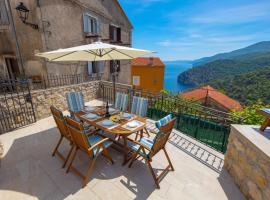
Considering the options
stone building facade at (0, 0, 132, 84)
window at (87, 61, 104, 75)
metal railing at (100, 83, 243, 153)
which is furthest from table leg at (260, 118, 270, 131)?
window at (87, 61, 104, 75)

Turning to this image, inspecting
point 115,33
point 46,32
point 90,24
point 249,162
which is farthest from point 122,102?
point 115,33

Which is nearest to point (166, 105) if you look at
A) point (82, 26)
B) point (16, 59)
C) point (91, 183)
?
point (91, 183)

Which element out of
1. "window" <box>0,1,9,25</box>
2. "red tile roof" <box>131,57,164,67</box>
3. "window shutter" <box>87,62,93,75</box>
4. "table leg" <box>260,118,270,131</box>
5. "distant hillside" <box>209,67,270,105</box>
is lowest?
"distant hillside" <box>209,67,270,105</box>

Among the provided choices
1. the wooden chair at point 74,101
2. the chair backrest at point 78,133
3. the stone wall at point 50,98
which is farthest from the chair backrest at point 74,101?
the chair backrest at point 78,133

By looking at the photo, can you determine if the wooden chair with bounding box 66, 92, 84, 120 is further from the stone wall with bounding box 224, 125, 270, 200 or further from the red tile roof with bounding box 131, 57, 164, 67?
the red tile roof with bounding box 131, 57, 164, 67

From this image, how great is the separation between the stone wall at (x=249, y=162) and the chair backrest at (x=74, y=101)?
3762 millimetres

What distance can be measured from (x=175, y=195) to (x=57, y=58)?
11.6 ft

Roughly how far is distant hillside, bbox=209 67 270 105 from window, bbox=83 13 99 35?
2189 centimetres

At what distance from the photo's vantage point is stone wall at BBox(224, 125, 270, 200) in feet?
5.69

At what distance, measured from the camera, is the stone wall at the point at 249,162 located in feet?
5.69

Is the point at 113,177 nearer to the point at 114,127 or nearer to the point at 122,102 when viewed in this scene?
the point at 114,127

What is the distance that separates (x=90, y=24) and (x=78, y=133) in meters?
8.59

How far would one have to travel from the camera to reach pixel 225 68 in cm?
4850

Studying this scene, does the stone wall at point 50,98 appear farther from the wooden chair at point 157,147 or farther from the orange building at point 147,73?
the orange building at point 147,73
